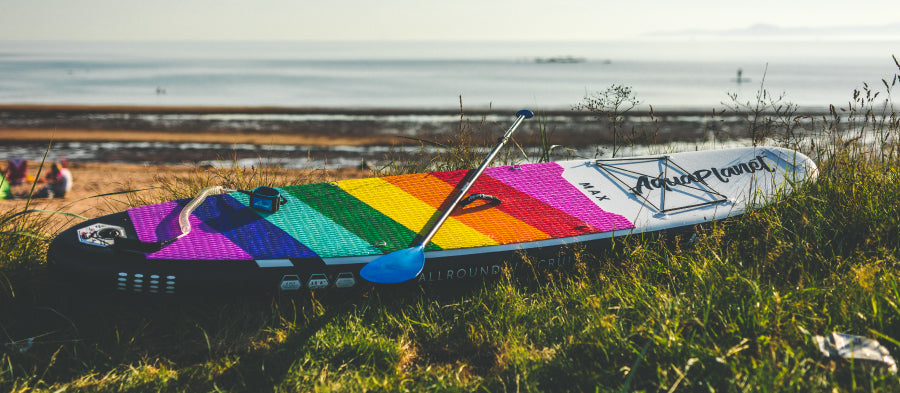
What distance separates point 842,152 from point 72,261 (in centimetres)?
450

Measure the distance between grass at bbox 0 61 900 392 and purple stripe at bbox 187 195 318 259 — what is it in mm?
231

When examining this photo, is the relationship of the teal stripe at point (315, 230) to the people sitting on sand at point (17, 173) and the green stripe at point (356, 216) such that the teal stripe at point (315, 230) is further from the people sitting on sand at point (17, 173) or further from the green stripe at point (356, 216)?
the people sitting on sand at point (17, 173)

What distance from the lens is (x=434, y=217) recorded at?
313 centimetres

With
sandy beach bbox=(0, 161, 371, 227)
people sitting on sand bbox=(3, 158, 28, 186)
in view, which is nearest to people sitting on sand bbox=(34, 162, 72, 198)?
sandy beach bbox=(0, 161, 371, 227)

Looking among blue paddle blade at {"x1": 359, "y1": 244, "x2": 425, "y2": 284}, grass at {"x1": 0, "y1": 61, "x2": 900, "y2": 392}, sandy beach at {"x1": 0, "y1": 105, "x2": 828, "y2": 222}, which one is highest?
blue paddle blade at {"x1": 359, "y1": 244, "x2": 425, "y2": 284}

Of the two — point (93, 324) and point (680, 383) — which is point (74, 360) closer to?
point (93, 324)

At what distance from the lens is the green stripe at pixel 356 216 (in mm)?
2840

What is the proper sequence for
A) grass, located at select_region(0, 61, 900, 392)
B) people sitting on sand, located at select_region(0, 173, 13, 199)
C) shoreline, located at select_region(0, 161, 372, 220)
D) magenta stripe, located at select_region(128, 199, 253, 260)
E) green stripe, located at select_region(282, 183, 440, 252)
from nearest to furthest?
grass, located at select_region(0, 61, 900, 392) → magenta stripe, located at select_region(128, 199, 253, 260) → green stripe, located at select_region(282, 183, 440, 252) → shoreline, located at select_region(0, 161, 372, 220) → people sitting on sand, located at select_region(0, 173, 13, 199)

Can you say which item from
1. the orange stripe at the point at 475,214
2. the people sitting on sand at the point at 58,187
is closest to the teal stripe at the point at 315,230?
the orange stripe at the point at 475,214

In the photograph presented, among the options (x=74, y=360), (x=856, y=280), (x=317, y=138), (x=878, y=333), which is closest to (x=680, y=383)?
(x=878, y=333)

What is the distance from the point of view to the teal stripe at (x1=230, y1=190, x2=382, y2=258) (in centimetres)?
268

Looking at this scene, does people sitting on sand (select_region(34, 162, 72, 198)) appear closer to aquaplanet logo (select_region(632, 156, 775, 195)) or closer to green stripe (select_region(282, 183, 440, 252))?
green stripe (select_region(282, 183, 440, 252))

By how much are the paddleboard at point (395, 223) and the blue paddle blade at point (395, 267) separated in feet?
0.46

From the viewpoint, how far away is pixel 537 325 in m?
2.39
